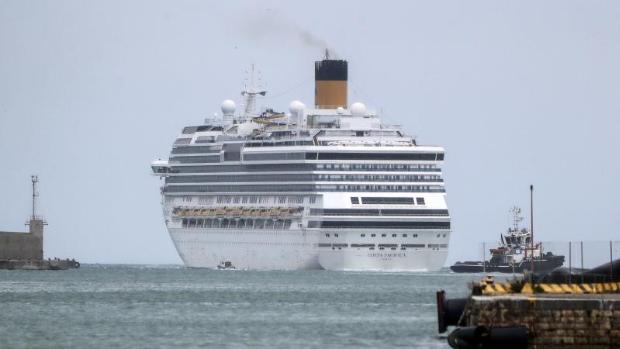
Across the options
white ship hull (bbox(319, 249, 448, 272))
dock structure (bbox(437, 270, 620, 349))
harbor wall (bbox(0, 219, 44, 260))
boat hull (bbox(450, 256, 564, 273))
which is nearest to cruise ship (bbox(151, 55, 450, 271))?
white ship hull (bbox(319, 249, 448, 272))

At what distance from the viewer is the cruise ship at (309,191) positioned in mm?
132250

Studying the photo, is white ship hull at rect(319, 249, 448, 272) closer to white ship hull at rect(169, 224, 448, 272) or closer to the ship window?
white ship hull at rect(169, 224, 448, 272)

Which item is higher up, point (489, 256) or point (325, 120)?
point (325, 120)

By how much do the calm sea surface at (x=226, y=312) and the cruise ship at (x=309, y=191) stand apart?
8.65m

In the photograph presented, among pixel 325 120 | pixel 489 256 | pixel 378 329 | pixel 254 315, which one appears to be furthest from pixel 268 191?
pixel 378 329

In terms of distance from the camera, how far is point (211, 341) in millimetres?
61156

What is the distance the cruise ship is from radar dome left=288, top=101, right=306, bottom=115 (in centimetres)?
14

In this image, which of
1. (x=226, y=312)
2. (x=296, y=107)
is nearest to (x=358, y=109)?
(x=296, y=107)

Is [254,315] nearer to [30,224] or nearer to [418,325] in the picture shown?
[418,325]

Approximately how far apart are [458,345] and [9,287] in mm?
62241

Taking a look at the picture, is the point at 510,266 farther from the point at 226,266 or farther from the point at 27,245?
the point at 27,245

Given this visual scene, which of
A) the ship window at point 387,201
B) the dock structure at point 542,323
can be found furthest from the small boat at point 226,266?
the dock structure at point 542,323

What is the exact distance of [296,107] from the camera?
14725cm

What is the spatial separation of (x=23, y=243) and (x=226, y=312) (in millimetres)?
88063
